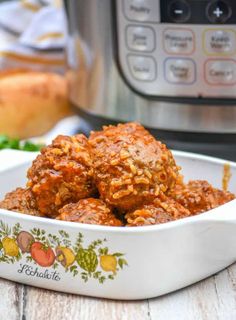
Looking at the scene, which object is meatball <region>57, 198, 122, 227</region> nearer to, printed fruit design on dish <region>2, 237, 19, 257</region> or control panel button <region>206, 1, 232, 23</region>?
printed fruit design on dish <region>2, 237, 19, 257</region>

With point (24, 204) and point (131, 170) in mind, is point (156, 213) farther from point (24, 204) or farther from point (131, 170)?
point (24, 204)

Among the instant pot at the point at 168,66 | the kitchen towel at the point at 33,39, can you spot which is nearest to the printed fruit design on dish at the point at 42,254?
the instant pot at the point at 168,66

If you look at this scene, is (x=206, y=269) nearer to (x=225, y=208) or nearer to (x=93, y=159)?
(x=225, y=208)

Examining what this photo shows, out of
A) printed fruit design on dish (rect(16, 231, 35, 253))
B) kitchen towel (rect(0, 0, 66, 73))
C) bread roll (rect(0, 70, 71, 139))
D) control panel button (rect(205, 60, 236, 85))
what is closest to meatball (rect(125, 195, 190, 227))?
printed fruit design on dish (rect(16, 231, 35, 253))

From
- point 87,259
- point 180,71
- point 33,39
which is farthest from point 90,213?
point 33,39

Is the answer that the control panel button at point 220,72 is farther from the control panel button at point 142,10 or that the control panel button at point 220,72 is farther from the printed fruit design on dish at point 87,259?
the printed fruit design on dish at point 87,259
